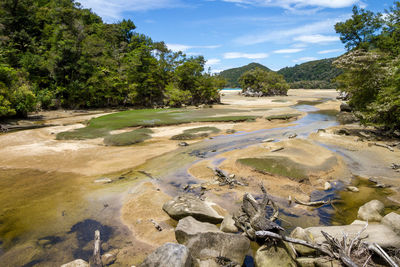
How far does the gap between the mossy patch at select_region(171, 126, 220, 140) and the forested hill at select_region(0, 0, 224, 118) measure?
24.5 metres

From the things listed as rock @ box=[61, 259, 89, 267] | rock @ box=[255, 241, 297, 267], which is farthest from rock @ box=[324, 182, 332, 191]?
rock @ box=[61, 259, 89, 267]

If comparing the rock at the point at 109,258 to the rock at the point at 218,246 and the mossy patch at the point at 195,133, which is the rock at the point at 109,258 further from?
the mossy patch at the point at 195,133

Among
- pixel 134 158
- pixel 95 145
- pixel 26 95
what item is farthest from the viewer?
pixel 26 95

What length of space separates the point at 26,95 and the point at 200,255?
37550 mm

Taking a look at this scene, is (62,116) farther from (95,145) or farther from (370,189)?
(370,189)

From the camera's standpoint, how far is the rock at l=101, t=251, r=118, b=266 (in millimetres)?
6566

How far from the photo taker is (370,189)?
11422 millimetres

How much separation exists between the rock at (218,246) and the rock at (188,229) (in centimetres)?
24

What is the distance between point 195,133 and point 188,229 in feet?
61.2

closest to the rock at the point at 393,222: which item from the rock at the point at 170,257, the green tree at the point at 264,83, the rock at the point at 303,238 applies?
the rock at the point at 303,238

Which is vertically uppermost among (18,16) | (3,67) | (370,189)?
(18,16)

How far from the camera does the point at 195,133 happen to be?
25.6 metres

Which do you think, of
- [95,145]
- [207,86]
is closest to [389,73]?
[95,145]

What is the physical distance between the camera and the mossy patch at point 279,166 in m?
12.9
